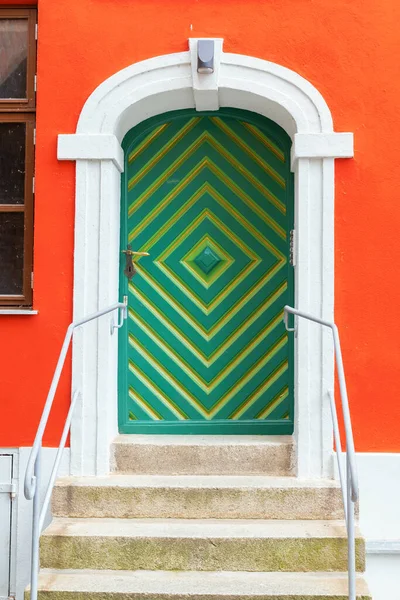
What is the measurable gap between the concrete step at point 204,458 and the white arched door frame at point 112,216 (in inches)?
4.9

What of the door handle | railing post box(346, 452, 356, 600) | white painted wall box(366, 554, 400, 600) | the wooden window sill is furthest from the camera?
the door handle

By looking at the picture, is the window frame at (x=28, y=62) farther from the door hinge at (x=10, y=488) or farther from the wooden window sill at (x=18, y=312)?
the door hinge at (x=10, y=488)

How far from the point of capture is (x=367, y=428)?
14.6 feet

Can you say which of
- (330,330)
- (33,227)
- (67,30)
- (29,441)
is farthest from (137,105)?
(29,441)

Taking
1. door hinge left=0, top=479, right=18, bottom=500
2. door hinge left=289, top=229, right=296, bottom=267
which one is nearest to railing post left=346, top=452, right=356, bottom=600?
door hinge left=289, top=229, right=296, bottom=267

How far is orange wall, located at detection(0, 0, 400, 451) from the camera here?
14.7 feet

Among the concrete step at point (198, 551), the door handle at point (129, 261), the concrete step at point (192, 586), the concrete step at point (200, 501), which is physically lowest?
the concrete step at point (192, 586)

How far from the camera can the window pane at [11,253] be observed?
473 cm

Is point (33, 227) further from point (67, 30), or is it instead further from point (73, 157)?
point (67, 30)

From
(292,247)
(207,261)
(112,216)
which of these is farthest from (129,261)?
(292,247)

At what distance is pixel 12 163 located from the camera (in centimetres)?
478

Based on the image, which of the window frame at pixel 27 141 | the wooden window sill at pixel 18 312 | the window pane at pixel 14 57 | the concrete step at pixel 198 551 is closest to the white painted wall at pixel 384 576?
the concrete step at pixel 198 551

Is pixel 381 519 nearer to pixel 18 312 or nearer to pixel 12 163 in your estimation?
pixel 18 312

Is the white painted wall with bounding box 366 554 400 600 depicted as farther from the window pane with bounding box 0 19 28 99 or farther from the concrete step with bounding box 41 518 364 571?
the window pane with bounding box 0 19 28 99
